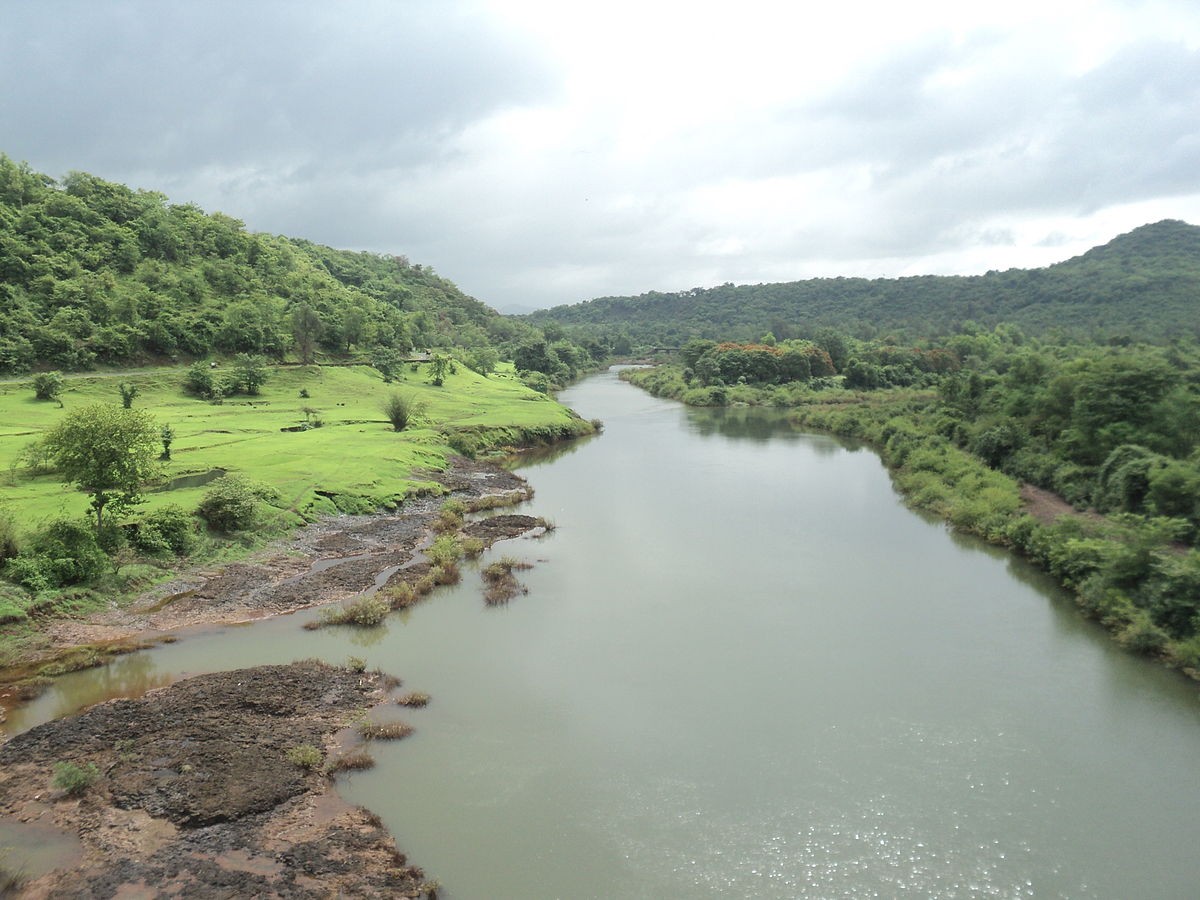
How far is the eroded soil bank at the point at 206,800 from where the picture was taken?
11.0 m

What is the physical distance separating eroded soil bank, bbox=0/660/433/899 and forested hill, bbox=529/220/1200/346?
102714 millimetres

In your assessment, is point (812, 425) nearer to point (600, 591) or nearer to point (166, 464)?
point (600, 591)

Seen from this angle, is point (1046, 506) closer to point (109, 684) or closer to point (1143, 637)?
point (1143, 637)

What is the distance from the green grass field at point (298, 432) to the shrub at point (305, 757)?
13086mm

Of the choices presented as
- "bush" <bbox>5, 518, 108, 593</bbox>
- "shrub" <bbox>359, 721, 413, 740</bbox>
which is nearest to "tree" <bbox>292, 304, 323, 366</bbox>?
"bush" <bbox>5, 518, 108, 593</bbox>

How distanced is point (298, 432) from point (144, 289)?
29948 mm

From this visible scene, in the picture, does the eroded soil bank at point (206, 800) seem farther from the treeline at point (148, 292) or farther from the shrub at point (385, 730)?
the treeline at point (148, 292)

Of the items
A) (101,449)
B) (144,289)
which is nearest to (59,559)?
(101,449)

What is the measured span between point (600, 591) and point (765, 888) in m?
13.1

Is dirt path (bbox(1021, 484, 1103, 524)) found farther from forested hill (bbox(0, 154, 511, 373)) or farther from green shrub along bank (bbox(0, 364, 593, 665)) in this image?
forested hill (bbox(0, 154, 511, 373))

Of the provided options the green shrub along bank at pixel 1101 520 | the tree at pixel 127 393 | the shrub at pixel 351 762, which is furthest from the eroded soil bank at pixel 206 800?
the tree at pixel 127 393

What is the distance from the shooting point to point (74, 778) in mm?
12648

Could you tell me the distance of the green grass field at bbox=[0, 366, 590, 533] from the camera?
90.1 ft

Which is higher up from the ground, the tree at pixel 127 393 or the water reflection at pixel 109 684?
the tree at pixel 127 393
